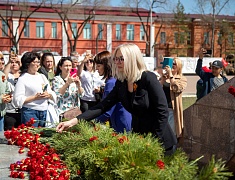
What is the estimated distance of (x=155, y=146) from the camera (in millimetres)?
2232

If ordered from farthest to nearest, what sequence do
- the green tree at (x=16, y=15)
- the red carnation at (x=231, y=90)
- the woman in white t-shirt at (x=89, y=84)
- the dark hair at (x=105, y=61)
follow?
1. the green tree at (x=16, y=15)
2. the woman in white t-shirt at (x=89, y=84)
3. the dark hair at (x=105, y=61)
4. the red carnation at (x=231, y=90)

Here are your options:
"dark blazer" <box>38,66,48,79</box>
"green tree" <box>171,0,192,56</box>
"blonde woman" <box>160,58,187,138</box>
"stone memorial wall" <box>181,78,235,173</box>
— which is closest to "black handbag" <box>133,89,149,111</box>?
"stone memorial wall" <box>181,78,235,173</box>

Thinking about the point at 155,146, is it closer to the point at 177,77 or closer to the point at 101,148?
the point at 101,148

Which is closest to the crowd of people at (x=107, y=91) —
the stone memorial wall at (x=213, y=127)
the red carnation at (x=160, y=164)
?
the stone memorial wall at (x=213, y=127)

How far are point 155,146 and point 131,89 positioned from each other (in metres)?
0.79

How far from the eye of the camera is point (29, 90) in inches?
185

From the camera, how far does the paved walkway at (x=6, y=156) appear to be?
232 centimetres

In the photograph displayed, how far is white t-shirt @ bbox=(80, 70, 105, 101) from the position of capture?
6879 millimetres

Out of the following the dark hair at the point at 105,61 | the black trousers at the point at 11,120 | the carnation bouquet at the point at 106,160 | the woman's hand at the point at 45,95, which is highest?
the dark hair at the point at 105,61

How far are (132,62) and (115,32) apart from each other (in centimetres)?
4117

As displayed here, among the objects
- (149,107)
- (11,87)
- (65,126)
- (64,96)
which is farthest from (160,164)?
(11,87)

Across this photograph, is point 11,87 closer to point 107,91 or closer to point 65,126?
point 107,91

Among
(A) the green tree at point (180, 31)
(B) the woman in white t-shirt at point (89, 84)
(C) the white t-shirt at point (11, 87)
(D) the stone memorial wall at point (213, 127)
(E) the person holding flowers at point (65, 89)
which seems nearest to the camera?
(D) the stone memorial wall at point (213, 127)

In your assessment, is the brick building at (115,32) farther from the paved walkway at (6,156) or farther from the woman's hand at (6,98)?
the paved walkway at (6,156)
